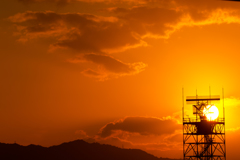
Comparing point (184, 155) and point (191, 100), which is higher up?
point (191, 100)

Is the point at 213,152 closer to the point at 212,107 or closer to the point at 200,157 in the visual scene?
the point at 200,157

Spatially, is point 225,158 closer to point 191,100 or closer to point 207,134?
point 207,134

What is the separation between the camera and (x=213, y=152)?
85.1 m

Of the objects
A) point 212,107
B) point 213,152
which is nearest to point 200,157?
point 213,152

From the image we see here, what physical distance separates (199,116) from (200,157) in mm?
7066

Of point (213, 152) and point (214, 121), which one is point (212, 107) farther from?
point (213, 152)

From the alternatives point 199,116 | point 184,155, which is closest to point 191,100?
point 199,116

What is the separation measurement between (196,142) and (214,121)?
4734 millimetres

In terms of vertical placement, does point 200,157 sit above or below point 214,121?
below

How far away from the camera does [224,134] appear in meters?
86.7

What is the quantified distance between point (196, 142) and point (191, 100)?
7439 millimetres

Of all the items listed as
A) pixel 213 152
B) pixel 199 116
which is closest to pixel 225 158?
pixel 213 152

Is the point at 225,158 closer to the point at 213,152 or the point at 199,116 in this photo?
the point at 213,152

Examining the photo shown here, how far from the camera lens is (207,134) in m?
86.0
